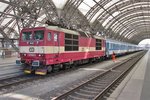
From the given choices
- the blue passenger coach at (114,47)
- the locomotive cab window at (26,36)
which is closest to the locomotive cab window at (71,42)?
the locomotive cab window at (26,36)

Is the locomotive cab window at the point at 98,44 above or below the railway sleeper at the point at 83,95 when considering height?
above

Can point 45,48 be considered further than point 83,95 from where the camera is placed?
Yes

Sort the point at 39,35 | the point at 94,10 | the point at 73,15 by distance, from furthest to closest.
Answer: the point at 94,10 → the point at 73,15 → the point at 39,35

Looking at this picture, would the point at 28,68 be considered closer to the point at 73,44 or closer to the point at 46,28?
the point at 46,28

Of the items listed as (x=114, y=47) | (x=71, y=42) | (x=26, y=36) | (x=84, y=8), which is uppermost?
(x=84, y=8)

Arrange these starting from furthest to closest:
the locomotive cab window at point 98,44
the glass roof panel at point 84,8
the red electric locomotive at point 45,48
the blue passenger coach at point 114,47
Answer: the glass roof panel at point 84,8, the blue passenger coach at point 114,47, the locomotive cab window at point 98,44, the red electric locomotive at point 45,48

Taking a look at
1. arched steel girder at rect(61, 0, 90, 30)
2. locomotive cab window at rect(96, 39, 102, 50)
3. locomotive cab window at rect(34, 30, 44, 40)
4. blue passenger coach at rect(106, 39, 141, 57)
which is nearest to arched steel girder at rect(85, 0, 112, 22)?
arched steel girder at rect(61, 0, 90, 30)

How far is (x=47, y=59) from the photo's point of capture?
14.7 metres

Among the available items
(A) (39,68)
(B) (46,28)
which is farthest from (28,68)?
(B) (46,28)

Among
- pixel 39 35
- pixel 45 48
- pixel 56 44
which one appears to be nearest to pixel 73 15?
pixel 56 44

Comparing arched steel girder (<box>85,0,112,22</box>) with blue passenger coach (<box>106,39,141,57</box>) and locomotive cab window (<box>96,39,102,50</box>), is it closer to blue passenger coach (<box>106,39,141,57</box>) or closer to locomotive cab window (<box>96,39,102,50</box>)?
blue passenger coach (<box>106,39,141,57</box>)

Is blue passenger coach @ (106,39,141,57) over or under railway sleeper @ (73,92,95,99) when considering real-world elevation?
over

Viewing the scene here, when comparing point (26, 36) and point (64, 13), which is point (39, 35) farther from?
point (64, 13)

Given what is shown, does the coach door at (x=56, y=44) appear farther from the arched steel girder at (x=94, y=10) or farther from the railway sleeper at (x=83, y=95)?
the arched steel girder at (x=94, y=10)
